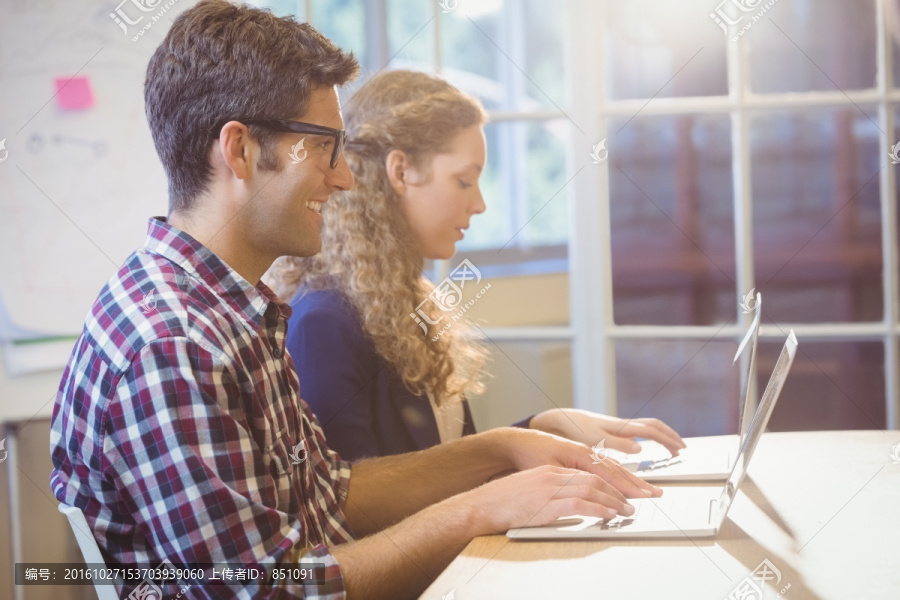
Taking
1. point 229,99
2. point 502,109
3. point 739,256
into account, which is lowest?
point 739,256

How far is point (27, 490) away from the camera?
1.98 m

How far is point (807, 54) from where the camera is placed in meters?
2.41

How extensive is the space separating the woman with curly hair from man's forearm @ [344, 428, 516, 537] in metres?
0.09

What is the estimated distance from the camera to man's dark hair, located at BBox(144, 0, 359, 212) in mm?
1146

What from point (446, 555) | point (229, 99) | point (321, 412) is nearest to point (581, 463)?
point (446, 555)

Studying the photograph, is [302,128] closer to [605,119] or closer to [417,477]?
[417,477]

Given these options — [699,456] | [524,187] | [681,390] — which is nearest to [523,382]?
[524,187]

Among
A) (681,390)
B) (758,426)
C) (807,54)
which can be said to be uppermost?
(807,54)

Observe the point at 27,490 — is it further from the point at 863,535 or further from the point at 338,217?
the point at 863,535

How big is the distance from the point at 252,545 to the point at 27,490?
4.34 feet

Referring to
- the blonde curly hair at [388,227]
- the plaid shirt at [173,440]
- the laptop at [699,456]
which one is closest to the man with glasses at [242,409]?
the plaid shirt at [173,440]

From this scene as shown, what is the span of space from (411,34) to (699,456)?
1571 mm

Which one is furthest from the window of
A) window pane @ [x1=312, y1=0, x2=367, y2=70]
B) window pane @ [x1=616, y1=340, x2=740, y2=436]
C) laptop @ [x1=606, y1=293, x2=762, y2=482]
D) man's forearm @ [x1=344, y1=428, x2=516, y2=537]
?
man's forearm @ [x1=344, y1=428, x2=516, y2=537]

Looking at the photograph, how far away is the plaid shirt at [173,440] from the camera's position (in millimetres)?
874
